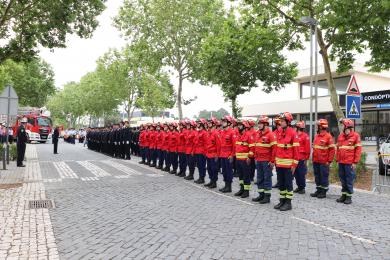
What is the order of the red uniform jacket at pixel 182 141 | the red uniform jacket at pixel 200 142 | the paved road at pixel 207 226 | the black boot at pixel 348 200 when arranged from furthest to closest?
1. the red uniform jacket at pixel 182 141
2. the red uniform jacket at pixel 200 142
3. the black boot at pixel 348 200
4. the paved road at pixel 207 226

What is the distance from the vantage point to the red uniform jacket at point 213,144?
11.8 m

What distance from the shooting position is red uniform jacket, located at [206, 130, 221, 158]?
11.8 m

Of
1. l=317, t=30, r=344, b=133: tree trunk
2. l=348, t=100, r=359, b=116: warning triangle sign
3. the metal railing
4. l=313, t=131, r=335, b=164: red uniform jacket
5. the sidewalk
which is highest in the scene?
l=317, t=30, r=344, b=133: tree trunk

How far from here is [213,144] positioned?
11.9 m

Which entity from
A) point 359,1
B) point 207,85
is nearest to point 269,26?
point 359,1

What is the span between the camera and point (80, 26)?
17656 millimetres

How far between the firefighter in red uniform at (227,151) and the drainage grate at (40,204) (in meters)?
4.29

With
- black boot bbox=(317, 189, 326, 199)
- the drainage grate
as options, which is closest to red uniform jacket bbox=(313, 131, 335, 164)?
black boot bbox=(317, 189, 326, 199)

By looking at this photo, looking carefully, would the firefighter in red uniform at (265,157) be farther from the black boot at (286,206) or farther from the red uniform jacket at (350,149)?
the red uniform jacket at (350,149)

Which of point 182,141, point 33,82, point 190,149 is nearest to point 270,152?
point 190,149

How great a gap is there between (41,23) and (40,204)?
34.9 ft

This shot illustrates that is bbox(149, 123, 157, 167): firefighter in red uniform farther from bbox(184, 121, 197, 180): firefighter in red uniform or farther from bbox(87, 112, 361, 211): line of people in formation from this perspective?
bbox(184, 121, 197, 180): firefighter in red uniform

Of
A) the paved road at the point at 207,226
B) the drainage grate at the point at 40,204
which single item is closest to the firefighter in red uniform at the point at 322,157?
the paved road at the point at 207,226

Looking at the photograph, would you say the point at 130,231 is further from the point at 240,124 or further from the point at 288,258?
the point at 240,124
